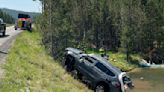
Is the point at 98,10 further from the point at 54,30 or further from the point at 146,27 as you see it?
the point at 54,30

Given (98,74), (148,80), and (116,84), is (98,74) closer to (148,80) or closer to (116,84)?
(116,84)

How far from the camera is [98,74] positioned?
2378cm

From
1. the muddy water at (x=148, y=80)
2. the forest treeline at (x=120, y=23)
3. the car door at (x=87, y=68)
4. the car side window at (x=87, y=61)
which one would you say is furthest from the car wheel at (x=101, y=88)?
the forest treeline at (x=120, y=23)

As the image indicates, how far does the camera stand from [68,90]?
61.3ft

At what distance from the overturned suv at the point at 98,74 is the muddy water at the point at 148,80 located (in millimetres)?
9583

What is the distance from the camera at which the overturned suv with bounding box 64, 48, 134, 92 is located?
2294 cm

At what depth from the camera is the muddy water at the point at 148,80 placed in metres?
37.4

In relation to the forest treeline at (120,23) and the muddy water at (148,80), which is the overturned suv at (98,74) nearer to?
the muddy water at (148,80)

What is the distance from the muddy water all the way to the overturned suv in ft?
31.4

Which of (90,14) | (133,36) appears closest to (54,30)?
(133,36)

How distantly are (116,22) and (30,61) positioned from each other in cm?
5097

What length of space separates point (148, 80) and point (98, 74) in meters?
21.4

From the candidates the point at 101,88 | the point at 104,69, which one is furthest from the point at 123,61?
the point at 101,88

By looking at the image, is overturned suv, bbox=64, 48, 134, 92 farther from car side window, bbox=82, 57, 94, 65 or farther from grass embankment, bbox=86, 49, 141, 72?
grass embankment, bbox=86, 49, 141, 72
